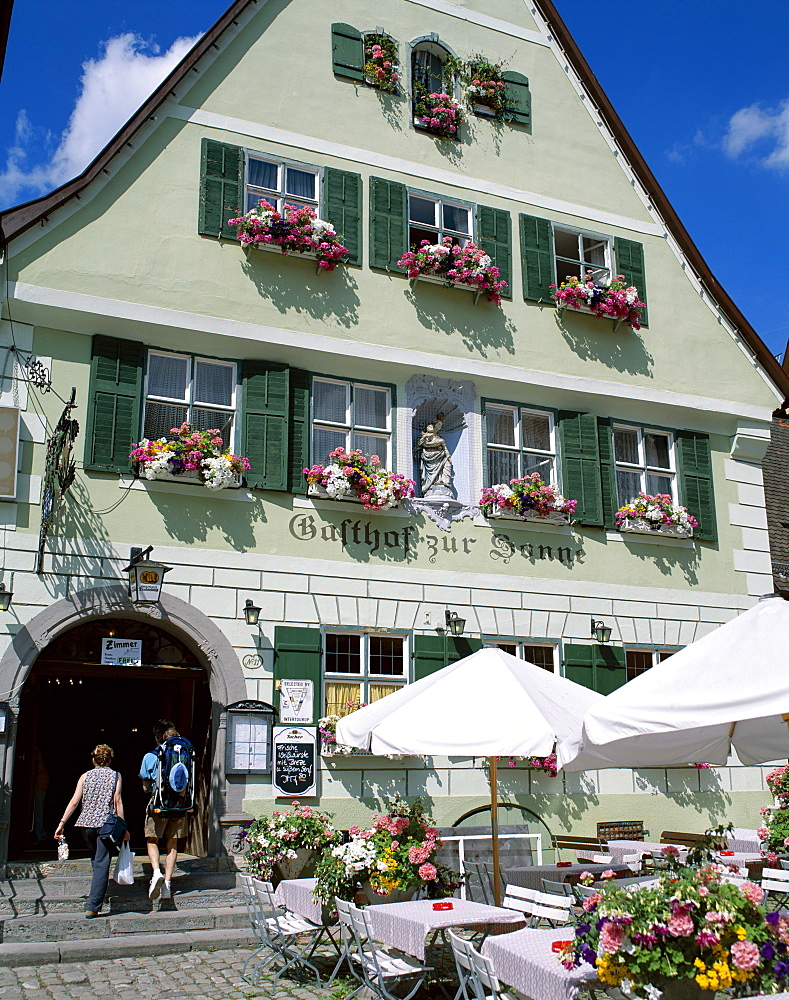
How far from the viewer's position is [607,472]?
588 inches

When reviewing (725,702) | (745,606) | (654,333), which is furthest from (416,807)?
(654,333)

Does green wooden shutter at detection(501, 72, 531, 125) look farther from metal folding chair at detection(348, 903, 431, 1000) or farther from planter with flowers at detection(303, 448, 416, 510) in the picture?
metal folding chair at detection(348, 903, 431, 1000)

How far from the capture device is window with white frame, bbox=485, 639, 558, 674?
13.8m

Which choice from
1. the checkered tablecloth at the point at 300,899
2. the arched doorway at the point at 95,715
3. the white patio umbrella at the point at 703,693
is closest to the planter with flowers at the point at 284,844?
the checkered tablecloth at the point at 300,899

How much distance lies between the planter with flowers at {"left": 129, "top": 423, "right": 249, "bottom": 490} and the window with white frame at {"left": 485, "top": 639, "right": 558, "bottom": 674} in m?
4.24

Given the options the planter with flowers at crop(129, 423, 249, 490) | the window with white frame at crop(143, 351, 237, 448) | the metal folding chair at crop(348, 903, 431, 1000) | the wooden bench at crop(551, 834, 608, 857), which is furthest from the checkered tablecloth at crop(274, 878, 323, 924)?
the window with white frame at crop(143, 351, 237, 448)

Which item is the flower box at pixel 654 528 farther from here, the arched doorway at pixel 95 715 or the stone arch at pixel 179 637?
the arched doorway at pixel 95 715

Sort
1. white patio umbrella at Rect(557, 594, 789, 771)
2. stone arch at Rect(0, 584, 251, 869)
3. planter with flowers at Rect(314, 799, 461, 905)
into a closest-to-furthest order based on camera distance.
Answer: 1. white patio umbrella at Rect(557, 594, 789, 771)
2. planter with flowers at Rect(314, 799, 461, 905)
3. stone arch at Rect(0, 584, 251, 869)

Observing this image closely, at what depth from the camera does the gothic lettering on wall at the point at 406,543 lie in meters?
12.8

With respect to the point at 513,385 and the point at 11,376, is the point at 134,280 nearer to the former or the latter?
the point at 11,376

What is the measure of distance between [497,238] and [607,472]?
3.67 m

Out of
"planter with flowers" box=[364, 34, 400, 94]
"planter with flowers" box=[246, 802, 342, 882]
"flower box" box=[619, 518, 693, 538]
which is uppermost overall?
"planter with flowers" box=[364, 34, 400, 94]

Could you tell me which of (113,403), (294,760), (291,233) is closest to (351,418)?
(291,233)

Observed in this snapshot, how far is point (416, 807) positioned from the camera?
8969 millimetres
